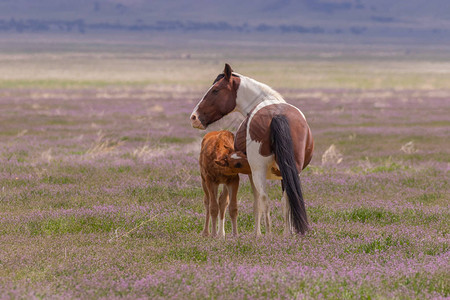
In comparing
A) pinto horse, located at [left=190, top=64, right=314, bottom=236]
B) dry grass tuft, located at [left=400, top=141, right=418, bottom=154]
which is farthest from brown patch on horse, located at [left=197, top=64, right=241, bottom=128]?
dry grass tuft, located at [left=400, top=141, right=418, bottom=154]

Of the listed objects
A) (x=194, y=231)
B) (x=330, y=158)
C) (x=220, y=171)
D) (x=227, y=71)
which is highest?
(x=227, y=71)

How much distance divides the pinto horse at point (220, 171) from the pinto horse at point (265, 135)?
19 centimetres

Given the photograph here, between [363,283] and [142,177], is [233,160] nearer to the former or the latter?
[363,283]

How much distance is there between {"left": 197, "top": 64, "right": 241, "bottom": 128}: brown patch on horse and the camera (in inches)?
362

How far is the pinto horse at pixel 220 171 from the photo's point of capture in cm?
891

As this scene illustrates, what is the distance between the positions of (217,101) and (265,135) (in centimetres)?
94

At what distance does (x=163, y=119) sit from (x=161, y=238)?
23787 millimetres

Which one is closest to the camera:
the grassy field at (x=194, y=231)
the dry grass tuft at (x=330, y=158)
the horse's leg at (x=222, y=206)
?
the grassy field at (x=194, y=231)

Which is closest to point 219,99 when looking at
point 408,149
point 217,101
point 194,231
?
point 217,101

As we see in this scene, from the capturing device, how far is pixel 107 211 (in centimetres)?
1048

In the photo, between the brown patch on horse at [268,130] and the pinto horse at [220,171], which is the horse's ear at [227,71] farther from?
the pinto horse at [220,171]

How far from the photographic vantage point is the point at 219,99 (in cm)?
921

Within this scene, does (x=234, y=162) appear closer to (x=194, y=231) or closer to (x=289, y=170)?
(x=289, y=170)

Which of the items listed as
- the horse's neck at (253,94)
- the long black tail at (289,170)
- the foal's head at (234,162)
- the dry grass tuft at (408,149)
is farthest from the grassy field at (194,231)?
the foal's head at (234,162)
